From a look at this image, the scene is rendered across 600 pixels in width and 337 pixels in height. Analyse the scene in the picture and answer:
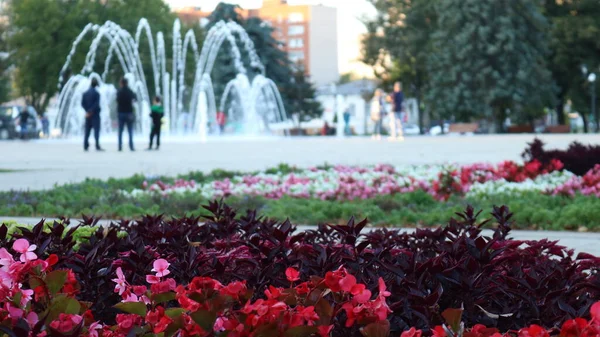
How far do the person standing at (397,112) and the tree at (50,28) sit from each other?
3884cm

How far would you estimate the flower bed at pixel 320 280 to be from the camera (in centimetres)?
298

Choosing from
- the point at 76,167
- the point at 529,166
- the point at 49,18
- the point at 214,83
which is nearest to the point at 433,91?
the point at 214,83

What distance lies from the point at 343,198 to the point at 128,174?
5809 millimetres

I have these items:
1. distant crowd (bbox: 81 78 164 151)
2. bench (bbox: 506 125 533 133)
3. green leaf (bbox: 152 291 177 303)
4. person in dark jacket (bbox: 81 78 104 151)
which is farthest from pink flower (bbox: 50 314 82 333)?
bench (bbox: 506 125 533 133)

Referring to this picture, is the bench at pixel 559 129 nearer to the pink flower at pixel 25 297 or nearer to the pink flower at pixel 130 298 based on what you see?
the pink flower at pixel 130 298

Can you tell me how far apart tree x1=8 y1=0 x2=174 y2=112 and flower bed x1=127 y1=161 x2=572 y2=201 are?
6034cm

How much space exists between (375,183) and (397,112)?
76.1ft

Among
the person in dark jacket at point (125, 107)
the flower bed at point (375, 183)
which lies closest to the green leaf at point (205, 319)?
the flower bed at point (375, 183)

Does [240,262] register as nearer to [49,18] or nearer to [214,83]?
[214,83]

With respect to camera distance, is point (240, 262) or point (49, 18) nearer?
point (240, 262)

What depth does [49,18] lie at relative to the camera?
74.9 m

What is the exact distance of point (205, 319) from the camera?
2684 mm

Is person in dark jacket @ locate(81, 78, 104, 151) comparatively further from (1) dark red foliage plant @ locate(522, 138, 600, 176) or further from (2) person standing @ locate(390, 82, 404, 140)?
(1) dark red foliage plant @ locate(522, 138, 600, 176)

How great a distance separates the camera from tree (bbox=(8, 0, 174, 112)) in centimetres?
7344
